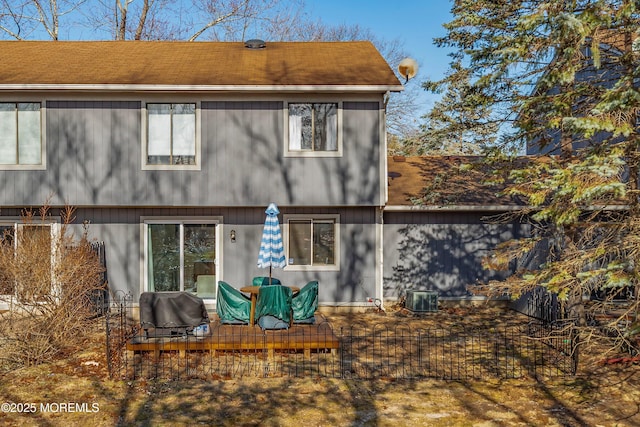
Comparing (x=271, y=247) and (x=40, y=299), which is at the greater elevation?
(x=271, y=247)

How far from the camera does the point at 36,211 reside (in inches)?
523

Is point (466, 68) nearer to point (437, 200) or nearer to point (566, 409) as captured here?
point (437, 200)

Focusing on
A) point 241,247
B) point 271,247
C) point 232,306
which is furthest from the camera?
point 241,247

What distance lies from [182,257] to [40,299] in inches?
181

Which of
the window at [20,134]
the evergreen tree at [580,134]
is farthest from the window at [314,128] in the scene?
the window at [20,134]

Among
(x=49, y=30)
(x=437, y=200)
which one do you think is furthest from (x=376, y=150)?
(x=49, y=30)

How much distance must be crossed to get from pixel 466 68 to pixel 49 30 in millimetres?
21075

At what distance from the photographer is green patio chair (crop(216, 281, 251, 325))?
34.2 feet

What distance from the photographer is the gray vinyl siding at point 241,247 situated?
13477mm

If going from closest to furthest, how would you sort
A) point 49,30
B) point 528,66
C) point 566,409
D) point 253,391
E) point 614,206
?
point 566,409
point 253,391
point 614,206
point 528,66
point 49,30

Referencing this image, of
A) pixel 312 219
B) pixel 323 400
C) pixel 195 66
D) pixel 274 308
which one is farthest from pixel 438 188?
pixel 323 400

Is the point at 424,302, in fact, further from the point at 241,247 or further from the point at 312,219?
the point at 241,247

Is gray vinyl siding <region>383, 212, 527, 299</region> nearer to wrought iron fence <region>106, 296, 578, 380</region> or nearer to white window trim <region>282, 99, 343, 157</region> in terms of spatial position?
white window trim <region>282, 99, 343, 157</region>

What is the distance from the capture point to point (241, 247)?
13609mm
